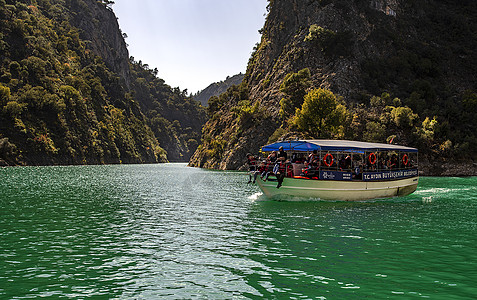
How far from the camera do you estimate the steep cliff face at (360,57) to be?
4660 inches

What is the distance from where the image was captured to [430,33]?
140000 mm

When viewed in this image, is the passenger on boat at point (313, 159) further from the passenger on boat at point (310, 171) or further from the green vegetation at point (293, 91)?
the green vegetation at point (293, 91)

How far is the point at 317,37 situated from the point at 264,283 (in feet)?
409

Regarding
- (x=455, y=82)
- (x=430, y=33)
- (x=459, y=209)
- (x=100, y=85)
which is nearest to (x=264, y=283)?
(x=459, y=209)

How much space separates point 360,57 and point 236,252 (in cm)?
12357

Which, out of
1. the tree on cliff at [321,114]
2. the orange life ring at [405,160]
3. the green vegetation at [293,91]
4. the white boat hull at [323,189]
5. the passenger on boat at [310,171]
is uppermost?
the green vegetation at [293,91]

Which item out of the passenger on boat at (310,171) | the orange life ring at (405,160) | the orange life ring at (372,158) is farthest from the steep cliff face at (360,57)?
the passenger on boat at (310,171)

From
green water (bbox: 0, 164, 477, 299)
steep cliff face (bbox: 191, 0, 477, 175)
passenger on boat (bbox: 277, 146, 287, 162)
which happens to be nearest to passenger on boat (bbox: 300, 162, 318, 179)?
passenger on boat (bbox: 277, 146, 287, 162)

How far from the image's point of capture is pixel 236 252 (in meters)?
17.4

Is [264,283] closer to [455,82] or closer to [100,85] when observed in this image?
[455,82]

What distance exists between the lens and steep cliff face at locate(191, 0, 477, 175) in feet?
388

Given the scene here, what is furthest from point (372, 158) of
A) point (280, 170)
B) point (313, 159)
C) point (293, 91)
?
point (293, 91)

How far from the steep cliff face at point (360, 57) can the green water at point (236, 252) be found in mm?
89150

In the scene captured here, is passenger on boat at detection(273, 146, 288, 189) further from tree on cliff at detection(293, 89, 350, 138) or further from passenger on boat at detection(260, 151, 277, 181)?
tree on cliff at detection(293, 89, 350, 138)
